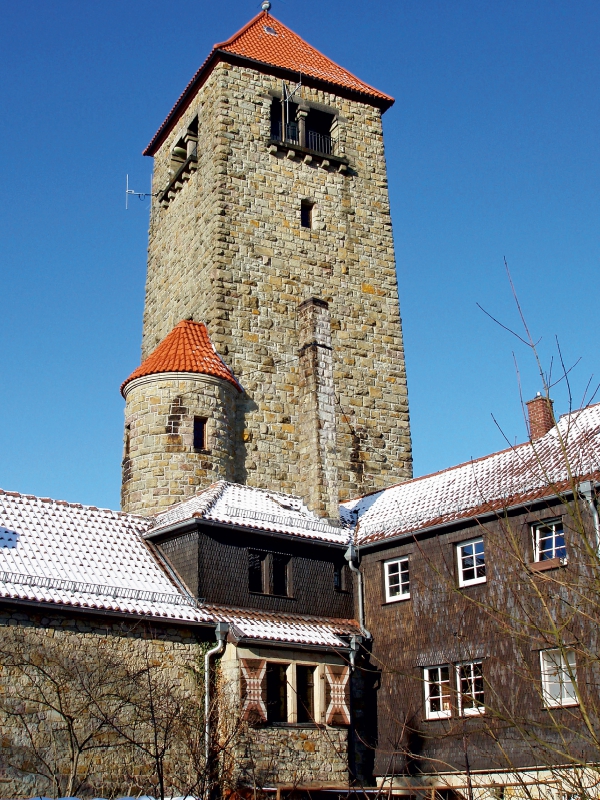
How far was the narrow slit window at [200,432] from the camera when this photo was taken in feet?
73.8

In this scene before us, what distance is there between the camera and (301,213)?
2817cm

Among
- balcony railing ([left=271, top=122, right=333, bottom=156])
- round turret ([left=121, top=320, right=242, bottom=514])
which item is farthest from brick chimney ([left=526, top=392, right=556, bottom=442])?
balcony railing ([left=271, top=122, right=333, bottom=156])

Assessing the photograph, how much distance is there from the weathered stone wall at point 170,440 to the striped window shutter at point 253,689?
5.90m

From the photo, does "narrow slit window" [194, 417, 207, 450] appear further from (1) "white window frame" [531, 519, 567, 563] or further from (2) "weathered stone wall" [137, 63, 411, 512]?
(1) "white window frame" [531, 519, 567, 563]

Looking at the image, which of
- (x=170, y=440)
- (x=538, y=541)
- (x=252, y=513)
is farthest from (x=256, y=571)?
(x=538, y=541)

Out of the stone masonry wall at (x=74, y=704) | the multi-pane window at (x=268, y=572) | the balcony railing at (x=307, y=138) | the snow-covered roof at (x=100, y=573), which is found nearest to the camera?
the stone masonry wall at (x=74, y=704)

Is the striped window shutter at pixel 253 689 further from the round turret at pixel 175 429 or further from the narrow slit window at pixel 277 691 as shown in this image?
the round turret at pixel 175 429

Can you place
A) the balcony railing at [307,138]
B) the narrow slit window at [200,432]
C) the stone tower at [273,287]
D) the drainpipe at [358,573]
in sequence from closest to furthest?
the drainpipe at [358,573] → the narrow slit window at [200,432] → the stone tower at [273,287] → the balcony railing at [307,138]

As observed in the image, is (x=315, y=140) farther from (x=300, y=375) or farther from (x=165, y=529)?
(x=165, y=529)

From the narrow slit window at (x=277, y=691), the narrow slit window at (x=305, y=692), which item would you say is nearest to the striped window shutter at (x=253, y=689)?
the narrow slit window at (x=277, y=691)

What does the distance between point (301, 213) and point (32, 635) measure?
54.7ft

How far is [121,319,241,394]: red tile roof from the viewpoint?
22750 millimetres

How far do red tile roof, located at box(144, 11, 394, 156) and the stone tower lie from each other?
2.9 inches

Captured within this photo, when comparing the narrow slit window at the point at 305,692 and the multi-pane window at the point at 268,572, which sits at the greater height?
the multi-pane window at the point at 268,572
